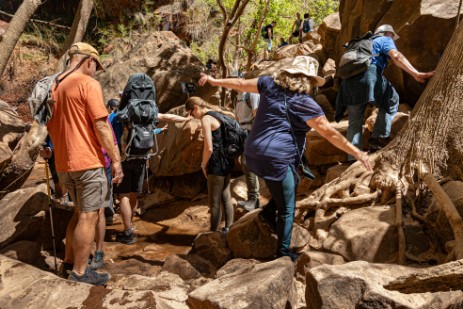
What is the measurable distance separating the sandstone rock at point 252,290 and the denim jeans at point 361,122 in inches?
100

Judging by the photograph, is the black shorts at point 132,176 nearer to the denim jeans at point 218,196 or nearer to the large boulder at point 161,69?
the denim jeans at point 218,196

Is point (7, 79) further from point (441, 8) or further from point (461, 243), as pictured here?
point (461, 243)

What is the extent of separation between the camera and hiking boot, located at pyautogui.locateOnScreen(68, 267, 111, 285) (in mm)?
3313

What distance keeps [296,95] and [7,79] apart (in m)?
17.0

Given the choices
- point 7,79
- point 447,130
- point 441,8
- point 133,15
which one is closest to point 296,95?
point 447,130

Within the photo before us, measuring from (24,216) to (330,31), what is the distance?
8.09m

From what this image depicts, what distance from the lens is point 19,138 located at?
7.24 meters

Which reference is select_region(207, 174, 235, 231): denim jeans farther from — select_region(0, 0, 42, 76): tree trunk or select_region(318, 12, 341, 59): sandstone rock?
select_region(318, 12, 341, 59): sandstone rock

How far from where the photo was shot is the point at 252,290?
2.66m

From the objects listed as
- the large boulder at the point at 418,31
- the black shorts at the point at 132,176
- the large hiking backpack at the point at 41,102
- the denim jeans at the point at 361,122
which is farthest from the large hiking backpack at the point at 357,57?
the large hiking backpack at the point at 41,102

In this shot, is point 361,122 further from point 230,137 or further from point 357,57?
point 230,137

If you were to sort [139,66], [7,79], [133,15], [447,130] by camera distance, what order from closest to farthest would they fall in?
1. [447,130]
2. [139,66]
3. [7,79]
4. [133,15]

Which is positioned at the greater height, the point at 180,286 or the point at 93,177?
the point at 93,177

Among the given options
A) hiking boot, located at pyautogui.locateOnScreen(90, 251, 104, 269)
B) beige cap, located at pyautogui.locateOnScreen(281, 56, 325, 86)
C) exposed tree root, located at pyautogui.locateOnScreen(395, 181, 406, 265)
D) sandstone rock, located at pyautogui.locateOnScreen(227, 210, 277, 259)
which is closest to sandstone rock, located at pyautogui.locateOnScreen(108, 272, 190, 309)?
hiking boot, located at pyautogui.locateOnScreen(90, 251, 104, 269)
